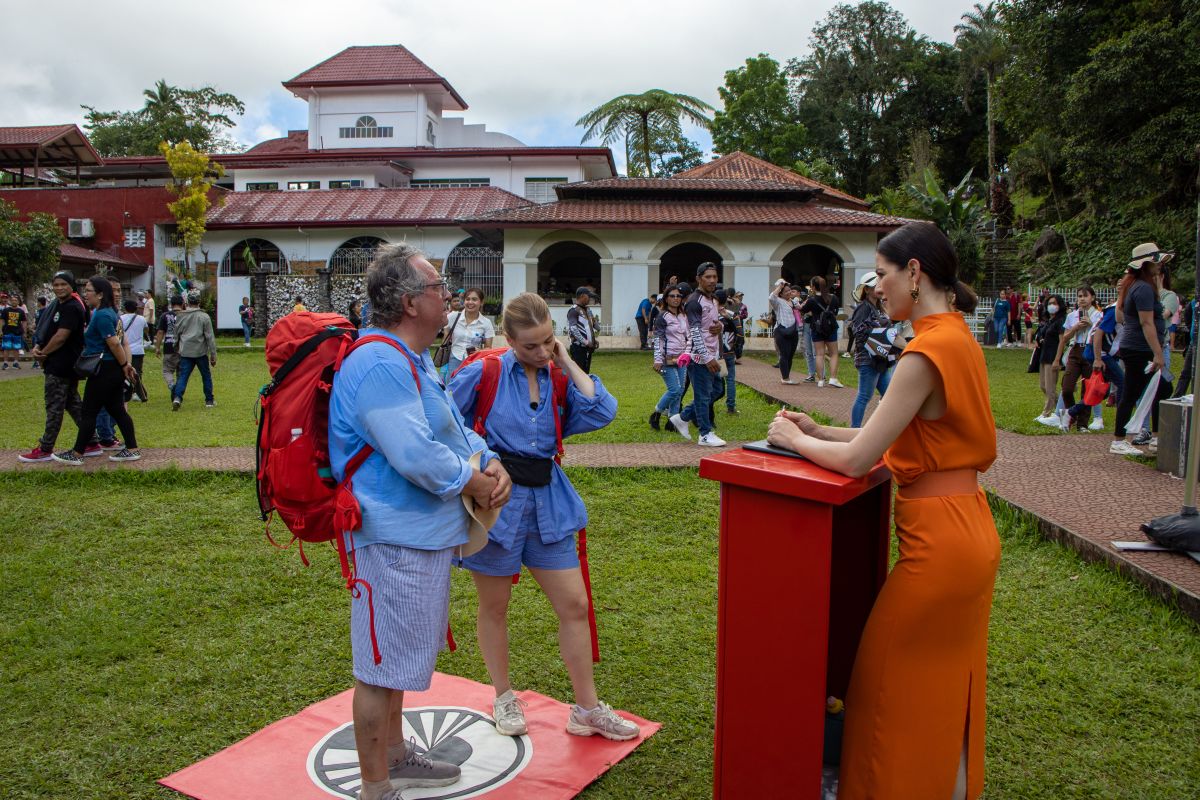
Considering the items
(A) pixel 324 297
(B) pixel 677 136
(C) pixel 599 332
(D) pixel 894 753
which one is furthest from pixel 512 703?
(B) pixel 677 136

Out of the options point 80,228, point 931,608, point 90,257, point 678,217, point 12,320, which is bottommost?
point 931,608

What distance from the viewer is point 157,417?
11789 millimetres

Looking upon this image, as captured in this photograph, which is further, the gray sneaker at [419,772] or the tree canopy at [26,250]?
the tree canopy at [26,250]

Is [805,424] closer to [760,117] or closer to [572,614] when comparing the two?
[572,614]

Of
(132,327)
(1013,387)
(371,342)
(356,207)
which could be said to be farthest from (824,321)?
(356,207)

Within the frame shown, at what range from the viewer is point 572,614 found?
3287 mm

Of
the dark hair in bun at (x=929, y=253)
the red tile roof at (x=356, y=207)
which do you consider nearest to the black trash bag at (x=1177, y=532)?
the dark hair in bun at (x=929, y=253)

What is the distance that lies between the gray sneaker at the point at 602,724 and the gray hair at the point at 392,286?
173cm

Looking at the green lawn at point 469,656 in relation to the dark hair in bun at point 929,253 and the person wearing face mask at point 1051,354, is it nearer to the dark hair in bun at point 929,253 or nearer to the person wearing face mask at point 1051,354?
the dark hair in bun at point 929,253

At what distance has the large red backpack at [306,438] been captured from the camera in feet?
8.61

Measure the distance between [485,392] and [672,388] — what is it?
6.48 meters

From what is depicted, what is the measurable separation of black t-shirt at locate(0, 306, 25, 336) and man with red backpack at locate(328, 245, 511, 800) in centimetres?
2076

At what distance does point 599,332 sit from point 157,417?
14.9m

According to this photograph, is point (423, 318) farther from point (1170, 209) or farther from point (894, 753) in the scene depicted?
point (1170, 209)
